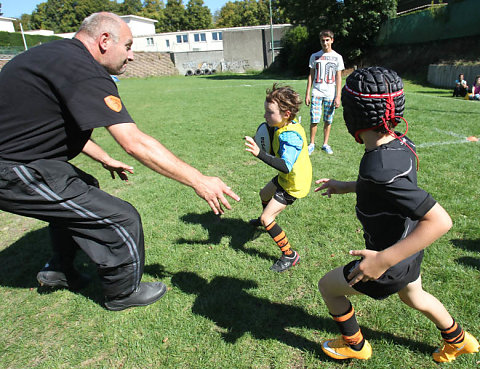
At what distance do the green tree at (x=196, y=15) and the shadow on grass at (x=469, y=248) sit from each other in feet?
271

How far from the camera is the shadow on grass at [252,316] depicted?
8.14 ft

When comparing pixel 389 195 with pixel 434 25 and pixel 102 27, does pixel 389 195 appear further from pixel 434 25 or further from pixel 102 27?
pixel 434 25

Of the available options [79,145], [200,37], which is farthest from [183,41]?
[79,145]

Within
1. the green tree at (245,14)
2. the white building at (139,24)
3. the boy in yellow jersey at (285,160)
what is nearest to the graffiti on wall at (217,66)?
the white building at (139,24)

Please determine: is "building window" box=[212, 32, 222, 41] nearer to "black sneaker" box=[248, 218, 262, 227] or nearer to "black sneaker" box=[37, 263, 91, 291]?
"black sneaker" box=[248, 218, 262, 227]

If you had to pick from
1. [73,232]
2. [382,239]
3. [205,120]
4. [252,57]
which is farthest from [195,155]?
[252,57]

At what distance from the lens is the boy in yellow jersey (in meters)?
3.13

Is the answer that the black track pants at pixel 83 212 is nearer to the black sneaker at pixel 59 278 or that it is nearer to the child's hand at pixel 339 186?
the black sneaker at pixel 59 278

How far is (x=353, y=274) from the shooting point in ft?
5.57

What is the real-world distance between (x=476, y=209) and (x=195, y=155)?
5114mm

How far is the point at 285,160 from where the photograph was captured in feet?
10.1

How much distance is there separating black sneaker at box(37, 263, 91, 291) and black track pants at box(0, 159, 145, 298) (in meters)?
0.58

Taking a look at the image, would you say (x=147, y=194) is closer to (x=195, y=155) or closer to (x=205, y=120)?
(x=195, y=155)

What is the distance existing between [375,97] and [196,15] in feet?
278
